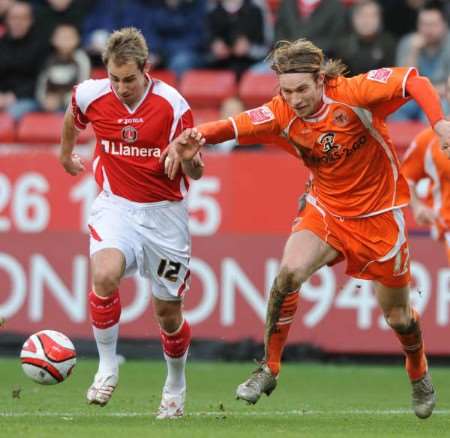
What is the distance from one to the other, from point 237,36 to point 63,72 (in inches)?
80.0

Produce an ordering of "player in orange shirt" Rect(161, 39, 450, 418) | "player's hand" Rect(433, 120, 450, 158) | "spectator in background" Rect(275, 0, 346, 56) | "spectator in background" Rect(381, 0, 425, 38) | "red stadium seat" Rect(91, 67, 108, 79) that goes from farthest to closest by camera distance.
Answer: "spectator in background" Rect(381, 0, 425, 38), "red stadium seat" Rect(91, 67, 108, 79), "spectator in background" Rect(275, 0, 346, 56), "player in orange shirt" Rect(161, 39, 450, 418), "player's hand" Rect(433, 120, 450, 158)

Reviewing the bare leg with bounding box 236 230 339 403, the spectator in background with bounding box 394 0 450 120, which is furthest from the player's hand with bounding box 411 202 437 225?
the spectator in background with bounding box 394 0 450 120

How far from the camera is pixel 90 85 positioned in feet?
29.2

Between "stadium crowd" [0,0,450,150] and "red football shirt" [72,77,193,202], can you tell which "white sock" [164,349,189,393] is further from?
"stadium crowd" [0,0,450,150]

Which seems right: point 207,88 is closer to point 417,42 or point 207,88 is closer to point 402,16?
point 417,42

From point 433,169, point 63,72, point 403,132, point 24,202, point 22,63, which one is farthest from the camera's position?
point 22,63

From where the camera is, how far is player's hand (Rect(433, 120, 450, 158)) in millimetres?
7750

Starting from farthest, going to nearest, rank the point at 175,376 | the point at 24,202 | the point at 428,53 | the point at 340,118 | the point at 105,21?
1. the point at 105,21
2. the point at 428,53
3. the point at 24,202
4. the point at 175,376
5. the point at 340,118

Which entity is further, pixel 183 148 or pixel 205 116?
pixel 205 116

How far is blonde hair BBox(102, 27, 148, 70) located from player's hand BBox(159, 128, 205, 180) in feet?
2.02

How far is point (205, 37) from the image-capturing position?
54.6 feet

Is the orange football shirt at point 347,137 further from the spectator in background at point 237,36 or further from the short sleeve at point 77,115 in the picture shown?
the spectator in background at point 237,36

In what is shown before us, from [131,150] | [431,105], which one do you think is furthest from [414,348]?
[131,150]

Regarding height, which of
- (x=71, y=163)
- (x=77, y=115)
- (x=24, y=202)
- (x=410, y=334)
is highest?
(x=77, y=115)
